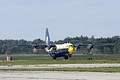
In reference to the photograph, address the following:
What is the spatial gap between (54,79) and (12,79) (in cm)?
286

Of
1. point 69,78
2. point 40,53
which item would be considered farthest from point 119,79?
point 40,53

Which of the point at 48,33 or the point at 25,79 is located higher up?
the point at 48,33

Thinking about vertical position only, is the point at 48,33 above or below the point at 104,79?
above

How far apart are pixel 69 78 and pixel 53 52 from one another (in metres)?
65.9

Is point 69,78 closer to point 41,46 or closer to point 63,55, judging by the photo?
point 63,55

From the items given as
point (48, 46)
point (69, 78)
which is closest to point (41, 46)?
point (48, 46)

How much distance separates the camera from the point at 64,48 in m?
96.2

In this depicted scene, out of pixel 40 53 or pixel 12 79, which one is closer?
pixel 12 79

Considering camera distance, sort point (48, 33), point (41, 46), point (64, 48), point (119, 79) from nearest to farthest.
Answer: point (119, 79), point (64, 48), point (41, 46), point (48, 33)

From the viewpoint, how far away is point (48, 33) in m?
114

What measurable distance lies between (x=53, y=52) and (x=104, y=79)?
6768 centimetres

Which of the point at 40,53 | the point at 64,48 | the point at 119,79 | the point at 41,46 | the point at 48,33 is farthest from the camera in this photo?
the point at 40,53

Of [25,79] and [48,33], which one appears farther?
[48,33]

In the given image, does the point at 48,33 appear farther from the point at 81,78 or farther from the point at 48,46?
the point at 81,78
